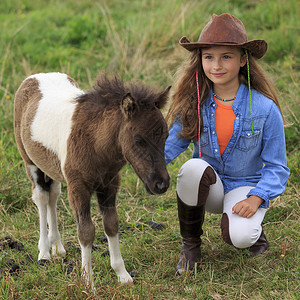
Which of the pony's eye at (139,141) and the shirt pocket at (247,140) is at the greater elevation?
the pony's eye at (139,141)

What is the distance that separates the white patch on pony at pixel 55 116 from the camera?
11.3 ft

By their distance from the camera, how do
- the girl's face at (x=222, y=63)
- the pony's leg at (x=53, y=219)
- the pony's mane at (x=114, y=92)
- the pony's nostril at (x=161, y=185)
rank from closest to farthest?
the pony's nostril at (x=161, y=185) < the pony's mane at (x=114, y=92) < the girl's face at (x=222, y=63) < the pony's leg at (x=53, y=219)

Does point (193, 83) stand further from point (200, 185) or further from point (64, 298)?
point (64, 298)

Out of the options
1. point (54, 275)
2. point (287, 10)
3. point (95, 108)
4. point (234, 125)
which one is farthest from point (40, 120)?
point (287, 10)

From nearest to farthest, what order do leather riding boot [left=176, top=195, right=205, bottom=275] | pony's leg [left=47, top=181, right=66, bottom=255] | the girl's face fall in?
the girl's face, leather riding boot [left=176, top=195, right=205, bottom=275], pony's leg [left=47, top=181, right=66, bottom=255]

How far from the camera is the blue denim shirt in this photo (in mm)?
3443

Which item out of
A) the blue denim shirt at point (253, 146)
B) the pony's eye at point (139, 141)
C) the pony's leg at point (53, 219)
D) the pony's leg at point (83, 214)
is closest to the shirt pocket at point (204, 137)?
the blue denim shirt at point (253, 146)

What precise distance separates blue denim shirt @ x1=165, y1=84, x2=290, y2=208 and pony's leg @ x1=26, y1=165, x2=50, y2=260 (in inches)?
47.3

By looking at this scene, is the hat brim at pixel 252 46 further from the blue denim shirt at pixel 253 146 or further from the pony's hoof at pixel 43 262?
the pony's hoof at pixel 43 262

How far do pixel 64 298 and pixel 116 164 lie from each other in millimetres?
984

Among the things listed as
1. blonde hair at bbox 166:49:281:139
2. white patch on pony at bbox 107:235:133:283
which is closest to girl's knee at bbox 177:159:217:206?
blonde hair at bbox 166:49:281:139

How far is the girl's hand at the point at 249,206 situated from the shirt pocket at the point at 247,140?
0.38m

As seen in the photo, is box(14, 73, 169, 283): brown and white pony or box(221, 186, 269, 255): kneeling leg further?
box(221, 186, 269, 255): kneeling leg

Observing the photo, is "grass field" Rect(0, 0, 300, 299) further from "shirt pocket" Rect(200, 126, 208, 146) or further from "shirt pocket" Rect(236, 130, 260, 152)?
"shirt pocket" Rect(236, 130, 260, 152)
